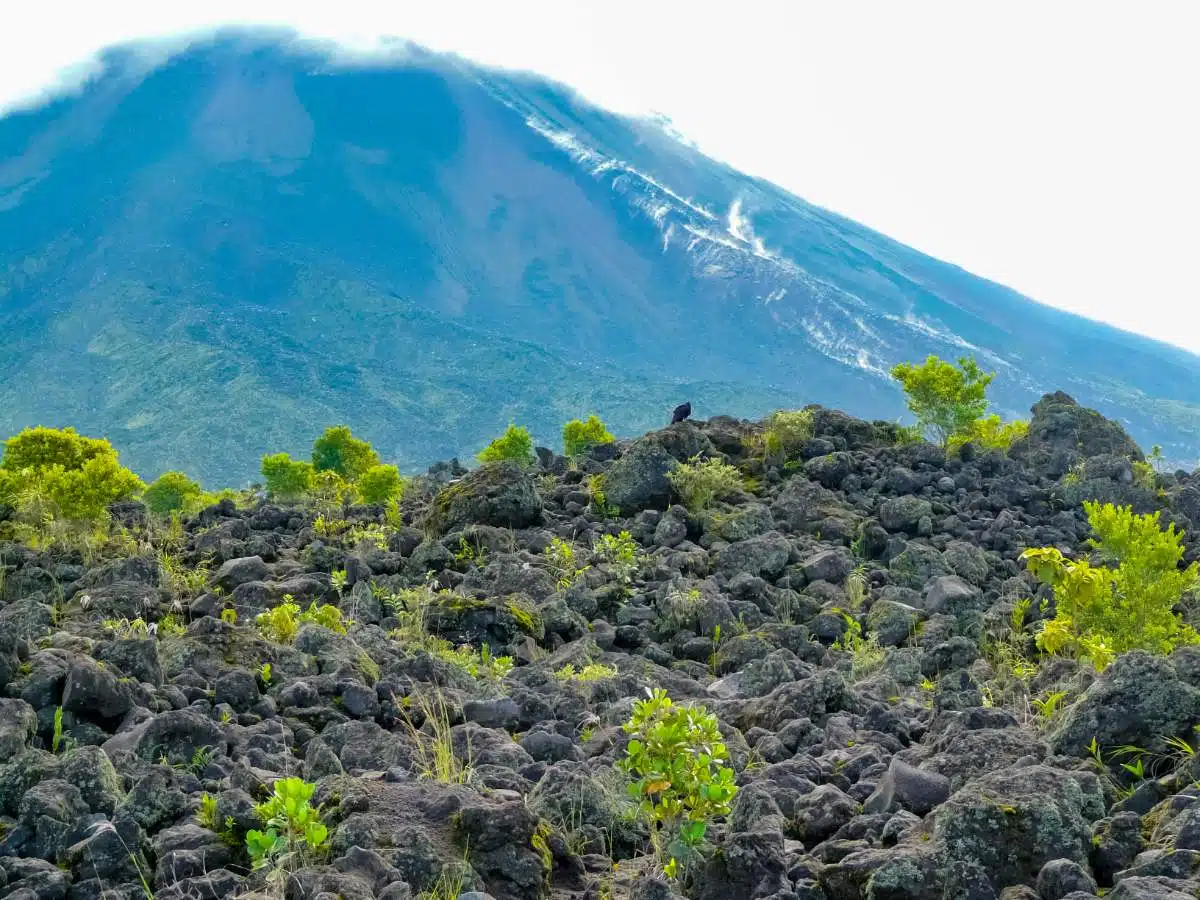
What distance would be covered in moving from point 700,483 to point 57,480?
7588 millimetres

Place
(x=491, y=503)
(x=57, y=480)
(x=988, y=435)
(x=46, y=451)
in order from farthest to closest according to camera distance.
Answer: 1. (x=988, y=435)
2. (x=46, y=451)
3. (x=491, y=503)
4. (x=57, y=480)

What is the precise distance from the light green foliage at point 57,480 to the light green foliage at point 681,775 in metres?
10.7

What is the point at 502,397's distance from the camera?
482 feet

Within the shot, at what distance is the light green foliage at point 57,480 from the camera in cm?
1392

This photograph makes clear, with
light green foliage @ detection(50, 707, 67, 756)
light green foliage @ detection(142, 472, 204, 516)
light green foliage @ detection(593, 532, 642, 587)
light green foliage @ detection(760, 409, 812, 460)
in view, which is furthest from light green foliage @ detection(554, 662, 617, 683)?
light green foliage @ detection(142, 472, 204, 516)

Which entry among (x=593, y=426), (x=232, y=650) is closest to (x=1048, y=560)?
(x=232, y=650)

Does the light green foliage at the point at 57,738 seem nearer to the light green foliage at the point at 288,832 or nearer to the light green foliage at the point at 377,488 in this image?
the light green foliage at the point at 288,832

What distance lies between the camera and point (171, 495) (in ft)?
86.5

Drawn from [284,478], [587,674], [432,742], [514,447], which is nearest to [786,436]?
[514,447]

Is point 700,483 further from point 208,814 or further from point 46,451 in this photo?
point 208,814

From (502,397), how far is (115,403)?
43.8 metres

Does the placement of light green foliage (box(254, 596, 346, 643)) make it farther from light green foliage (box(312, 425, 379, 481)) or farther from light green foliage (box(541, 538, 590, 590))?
light green foliage (box(312, 425, 379, 481))

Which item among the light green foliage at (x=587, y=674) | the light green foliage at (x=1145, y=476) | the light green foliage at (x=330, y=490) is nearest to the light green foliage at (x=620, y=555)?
the light green foliage at (x=587, y=674)

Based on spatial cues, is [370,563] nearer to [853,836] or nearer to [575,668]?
[575,668]
